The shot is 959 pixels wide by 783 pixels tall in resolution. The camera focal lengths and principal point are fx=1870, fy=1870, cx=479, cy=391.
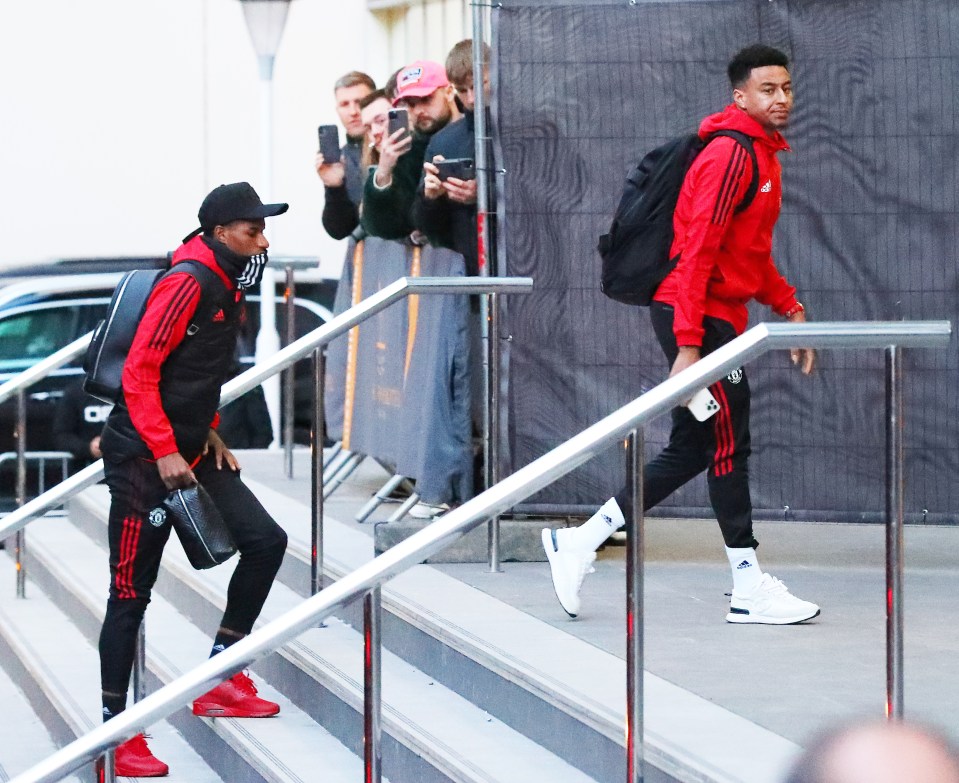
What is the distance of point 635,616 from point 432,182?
3147 mm

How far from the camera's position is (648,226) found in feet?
18.1

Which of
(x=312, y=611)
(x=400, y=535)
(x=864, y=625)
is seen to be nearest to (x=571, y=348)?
(x=400, y=535)

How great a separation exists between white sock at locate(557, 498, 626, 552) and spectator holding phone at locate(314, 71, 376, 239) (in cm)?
281

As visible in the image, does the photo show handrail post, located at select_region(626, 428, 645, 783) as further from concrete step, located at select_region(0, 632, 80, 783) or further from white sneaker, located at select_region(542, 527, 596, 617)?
concrete step, located at select_region(0, 632, 80, 783)

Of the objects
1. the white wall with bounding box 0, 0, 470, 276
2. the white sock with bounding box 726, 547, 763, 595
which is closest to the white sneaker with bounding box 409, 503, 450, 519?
the white sock with bounding box 726, 547, 763, 595

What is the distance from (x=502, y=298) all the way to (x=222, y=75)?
13.8 metres

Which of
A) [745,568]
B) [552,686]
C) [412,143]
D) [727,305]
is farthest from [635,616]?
[412,143]

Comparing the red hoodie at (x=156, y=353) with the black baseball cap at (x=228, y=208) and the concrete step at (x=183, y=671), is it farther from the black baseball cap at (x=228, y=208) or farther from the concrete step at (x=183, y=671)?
the concrete step at (x=183, y=671)

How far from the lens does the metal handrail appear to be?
344 cm

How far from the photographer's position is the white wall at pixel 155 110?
61.9 feet

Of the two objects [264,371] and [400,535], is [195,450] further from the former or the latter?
[400,535]

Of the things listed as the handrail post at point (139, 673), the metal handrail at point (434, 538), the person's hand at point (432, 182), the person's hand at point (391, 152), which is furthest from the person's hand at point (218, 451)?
the person's hand at point (391, 152)

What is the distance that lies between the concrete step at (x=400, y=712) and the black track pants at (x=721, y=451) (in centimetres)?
81

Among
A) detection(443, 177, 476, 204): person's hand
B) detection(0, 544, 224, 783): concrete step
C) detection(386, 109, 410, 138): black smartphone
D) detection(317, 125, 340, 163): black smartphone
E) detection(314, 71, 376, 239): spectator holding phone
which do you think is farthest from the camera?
detection(314, 71, 376, 239): spectator holding phone
